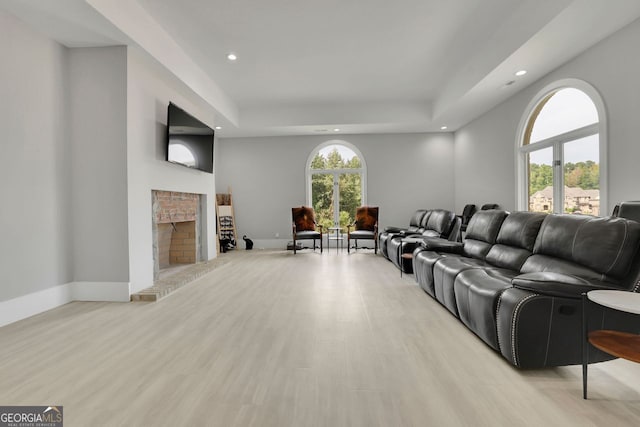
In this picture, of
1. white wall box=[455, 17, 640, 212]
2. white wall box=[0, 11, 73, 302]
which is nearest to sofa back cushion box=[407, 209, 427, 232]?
white wall box=[455, 17, 640, 212]

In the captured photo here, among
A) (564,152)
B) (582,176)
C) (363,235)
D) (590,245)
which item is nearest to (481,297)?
(590,245)

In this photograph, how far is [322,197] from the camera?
26.8ft

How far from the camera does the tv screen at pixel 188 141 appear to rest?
4312mm

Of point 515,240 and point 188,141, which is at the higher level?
point 188,141

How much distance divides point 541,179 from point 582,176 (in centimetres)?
79

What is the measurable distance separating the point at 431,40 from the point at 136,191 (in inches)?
165

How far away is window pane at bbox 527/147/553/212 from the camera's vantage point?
4449mm

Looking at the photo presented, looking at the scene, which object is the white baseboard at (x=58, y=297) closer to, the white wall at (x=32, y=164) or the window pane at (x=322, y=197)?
the white wall at (x=32, y=164)

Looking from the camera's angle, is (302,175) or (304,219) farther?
(302,175)

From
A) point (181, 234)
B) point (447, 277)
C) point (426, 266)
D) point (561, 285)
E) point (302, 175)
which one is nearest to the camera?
point (561, 285)

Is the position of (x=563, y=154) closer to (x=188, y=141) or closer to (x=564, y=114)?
(x=564, y=114)

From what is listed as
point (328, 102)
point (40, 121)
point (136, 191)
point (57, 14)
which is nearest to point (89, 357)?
point (136, 191)

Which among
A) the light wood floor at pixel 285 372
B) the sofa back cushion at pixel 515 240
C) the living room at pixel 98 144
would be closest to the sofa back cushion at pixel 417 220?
the living room at pixel 98 144

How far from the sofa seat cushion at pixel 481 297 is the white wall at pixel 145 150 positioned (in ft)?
11.5
